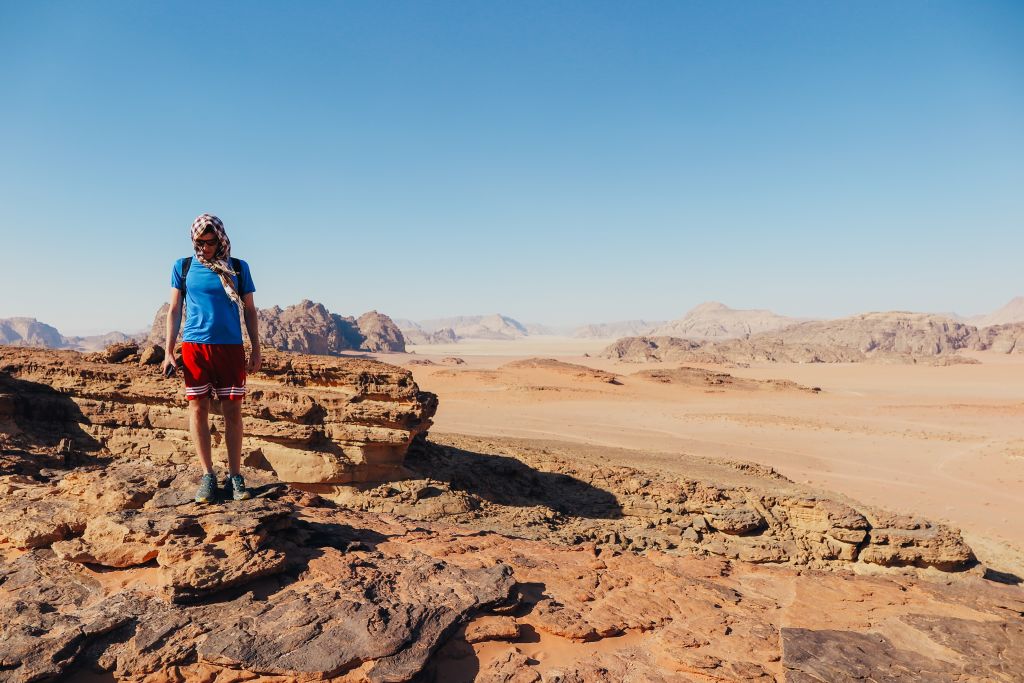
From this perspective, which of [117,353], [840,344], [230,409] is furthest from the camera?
[840,344]

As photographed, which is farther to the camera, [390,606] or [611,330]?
[611,330]

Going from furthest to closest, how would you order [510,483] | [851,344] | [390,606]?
1. [851,344]
2. [510,483]
3. [390,606]

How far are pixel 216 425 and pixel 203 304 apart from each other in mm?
3531

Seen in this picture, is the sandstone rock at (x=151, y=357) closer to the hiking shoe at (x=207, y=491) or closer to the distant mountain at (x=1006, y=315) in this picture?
the hiking shoe at (x=207, y=491)

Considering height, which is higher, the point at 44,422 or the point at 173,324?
the point at 173,324

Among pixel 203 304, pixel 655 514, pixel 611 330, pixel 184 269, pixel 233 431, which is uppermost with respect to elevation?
pixel 611 330

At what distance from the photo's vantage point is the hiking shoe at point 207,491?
3.39 m

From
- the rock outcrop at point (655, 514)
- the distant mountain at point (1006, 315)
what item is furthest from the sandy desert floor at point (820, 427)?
the distant mountain at point (1006, 315)

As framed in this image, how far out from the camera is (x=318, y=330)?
5247 cm

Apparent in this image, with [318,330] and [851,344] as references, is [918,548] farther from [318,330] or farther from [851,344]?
[851,344]

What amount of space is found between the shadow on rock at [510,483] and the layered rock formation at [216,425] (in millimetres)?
925

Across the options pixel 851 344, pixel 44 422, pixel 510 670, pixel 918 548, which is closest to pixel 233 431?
pixel 510 670

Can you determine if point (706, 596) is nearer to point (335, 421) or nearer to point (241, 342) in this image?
point (241, 342)

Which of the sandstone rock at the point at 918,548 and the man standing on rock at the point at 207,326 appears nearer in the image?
the man standing on rock at the point at 207,326
